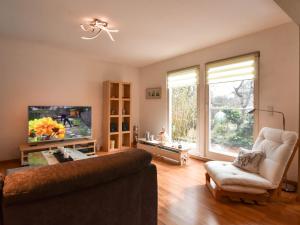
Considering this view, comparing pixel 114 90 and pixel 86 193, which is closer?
pixel 86 193

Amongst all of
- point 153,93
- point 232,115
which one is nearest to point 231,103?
point 232,115

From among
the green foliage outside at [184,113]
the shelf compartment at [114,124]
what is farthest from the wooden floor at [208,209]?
the shelf compartment at [114,124]

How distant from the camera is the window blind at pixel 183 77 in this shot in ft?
13.5

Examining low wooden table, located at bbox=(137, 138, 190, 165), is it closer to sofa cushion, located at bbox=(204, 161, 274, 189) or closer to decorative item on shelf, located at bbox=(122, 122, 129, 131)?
decorative item on shelf, located at bbox=(122, 122, 129, 131)

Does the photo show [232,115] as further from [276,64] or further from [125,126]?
[125,126]

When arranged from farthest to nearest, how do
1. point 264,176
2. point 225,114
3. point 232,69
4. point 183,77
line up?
1. point 183,77
2. point 225,114
3. point 232,69
4. point 264,176

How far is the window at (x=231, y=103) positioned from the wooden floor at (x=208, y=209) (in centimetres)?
115

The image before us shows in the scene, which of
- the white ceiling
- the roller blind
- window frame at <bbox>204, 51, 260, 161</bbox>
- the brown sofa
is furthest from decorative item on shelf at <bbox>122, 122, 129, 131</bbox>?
the brown sofa

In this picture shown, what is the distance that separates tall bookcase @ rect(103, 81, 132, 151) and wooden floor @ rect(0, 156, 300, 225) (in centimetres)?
235

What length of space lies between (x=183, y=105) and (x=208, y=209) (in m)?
2.67

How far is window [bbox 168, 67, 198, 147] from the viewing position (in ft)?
13.7

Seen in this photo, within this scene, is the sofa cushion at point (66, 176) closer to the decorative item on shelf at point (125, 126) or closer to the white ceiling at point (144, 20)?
the white ceiling at point (144, 20)

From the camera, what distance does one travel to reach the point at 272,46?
2.93 meters

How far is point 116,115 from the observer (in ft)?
15.9
